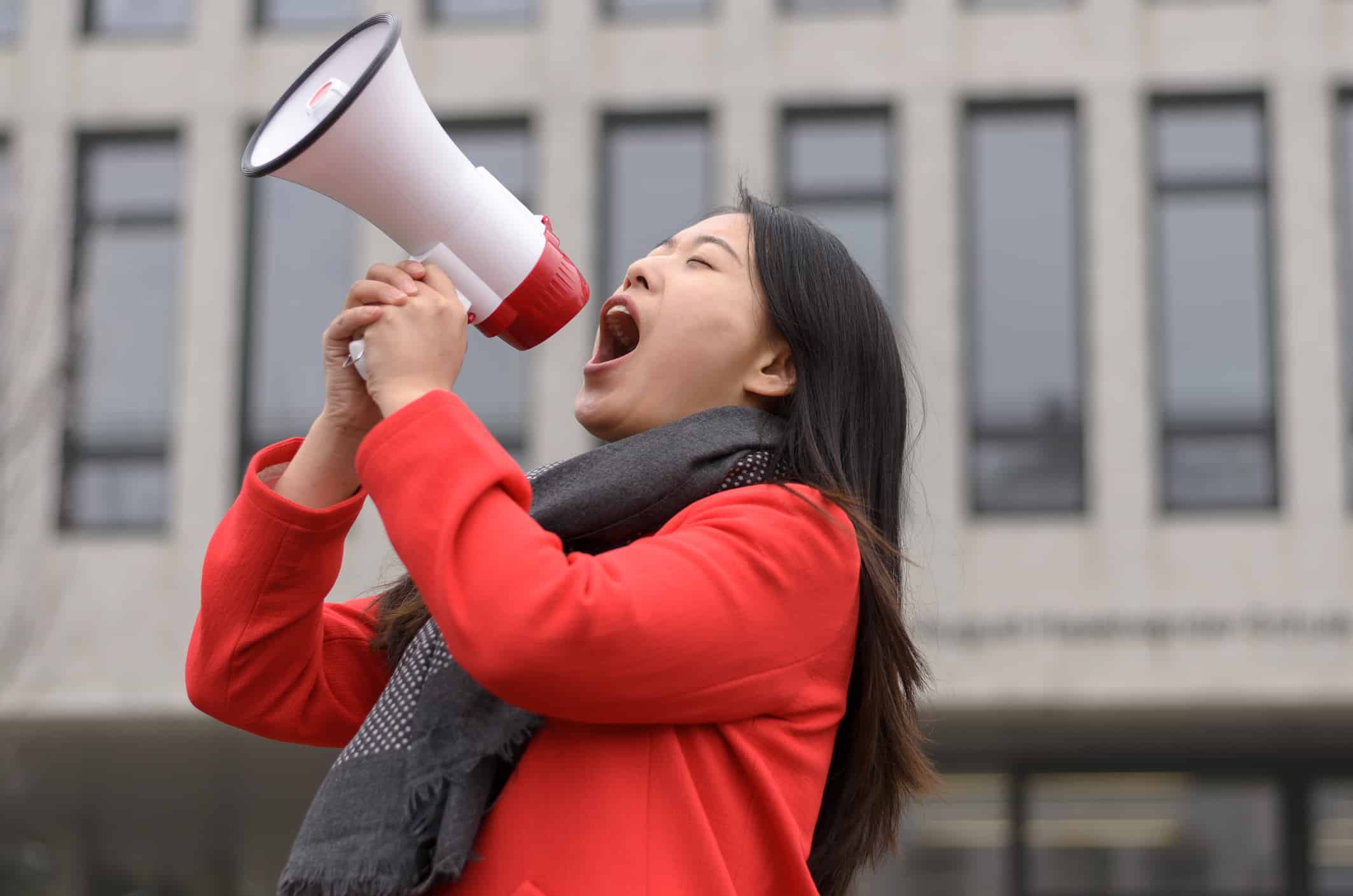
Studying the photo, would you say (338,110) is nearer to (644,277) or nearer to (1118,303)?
(644,277)

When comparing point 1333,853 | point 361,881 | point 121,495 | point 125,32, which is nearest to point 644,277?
point 361,881

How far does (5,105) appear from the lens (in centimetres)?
1298

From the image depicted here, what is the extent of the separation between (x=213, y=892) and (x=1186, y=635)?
9245 millimetres

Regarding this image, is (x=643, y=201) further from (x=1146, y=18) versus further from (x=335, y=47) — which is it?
(x=335, y=47)

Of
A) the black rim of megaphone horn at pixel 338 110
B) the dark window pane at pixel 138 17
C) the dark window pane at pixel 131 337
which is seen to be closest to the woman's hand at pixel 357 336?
the black rim of megaphone horn at pixel 338 110

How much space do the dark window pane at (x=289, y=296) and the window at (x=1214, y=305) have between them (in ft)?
20.4

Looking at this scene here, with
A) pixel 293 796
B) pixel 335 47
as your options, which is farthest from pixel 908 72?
pixel 335 47

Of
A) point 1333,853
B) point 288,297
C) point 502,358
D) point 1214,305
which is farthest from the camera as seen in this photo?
point 1333,853

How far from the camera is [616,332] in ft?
6.64

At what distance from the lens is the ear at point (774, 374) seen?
1931 mm

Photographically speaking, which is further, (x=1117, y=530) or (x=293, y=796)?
(x=293, y=796)

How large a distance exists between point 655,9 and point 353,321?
11.6 metres

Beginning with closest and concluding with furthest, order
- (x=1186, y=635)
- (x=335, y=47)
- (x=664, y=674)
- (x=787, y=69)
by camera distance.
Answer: (x=664, y=674) → (x=335, y=47) → (x=1186, y=635) → (x=787, y=69)

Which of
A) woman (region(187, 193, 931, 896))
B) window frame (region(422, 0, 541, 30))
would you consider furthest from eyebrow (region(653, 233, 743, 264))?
window frame (region(422, 0, 541, 30))
